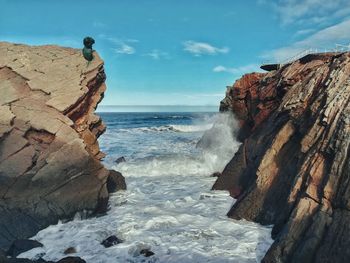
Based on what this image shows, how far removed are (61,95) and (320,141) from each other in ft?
33.0

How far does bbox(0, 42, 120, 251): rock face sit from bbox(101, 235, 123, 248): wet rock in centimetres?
263

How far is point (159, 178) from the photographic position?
2169 centimetres

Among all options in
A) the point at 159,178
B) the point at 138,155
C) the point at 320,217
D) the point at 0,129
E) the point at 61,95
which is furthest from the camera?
the point at 138,155

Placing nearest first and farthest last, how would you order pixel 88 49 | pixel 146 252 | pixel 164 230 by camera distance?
pixel 146 252 < pixel 164 230 < pixel 88 49

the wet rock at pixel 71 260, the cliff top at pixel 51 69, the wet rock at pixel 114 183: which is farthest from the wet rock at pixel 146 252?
the wet rock at pixel 114 183

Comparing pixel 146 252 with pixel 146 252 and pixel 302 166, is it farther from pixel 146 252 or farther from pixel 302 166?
pixel 302 166

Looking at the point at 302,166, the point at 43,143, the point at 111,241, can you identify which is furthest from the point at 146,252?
the point at 43,143

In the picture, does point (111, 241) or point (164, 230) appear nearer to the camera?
point (111, 241)

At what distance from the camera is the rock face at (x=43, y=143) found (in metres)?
13.2

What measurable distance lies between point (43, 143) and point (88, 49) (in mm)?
5337

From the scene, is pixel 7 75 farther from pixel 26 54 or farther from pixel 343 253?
pixel 343 253

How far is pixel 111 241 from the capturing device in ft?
38.9

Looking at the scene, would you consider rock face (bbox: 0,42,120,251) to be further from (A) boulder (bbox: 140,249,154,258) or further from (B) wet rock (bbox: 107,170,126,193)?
(A) boulder (bbox: 140,249,154,258)

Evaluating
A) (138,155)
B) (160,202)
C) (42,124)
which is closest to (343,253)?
(160,202)
